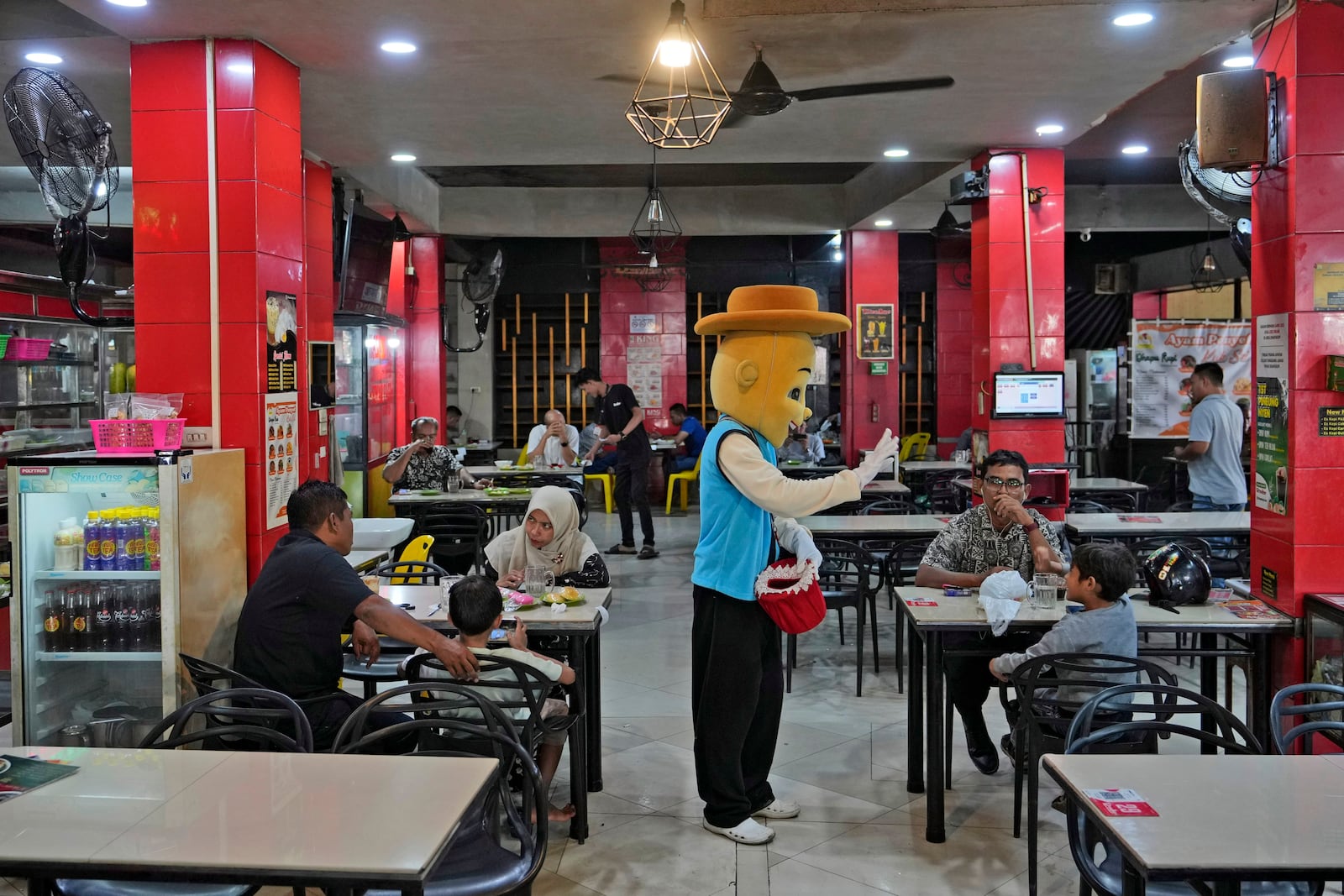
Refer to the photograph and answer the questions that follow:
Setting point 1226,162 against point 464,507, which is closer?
point 1226,162

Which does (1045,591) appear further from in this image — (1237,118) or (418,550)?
(418,550)

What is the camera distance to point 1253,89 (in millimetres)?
4031

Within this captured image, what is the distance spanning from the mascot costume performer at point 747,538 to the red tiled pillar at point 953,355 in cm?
1042

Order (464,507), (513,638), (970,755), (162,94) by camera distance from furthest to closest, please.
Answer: (464,507) → (162,94) → (970,755) → (513,638)

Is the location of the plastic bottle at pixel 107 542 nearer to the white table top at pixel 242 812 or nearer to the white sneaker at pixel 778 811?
the white table top at pixel 242 812

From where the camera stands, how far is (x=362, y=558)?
5.19 metres

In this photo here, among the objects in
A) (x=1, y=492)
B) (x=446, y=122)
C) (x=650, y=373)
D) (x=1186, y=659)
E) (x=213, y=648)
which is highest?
(x=446, y=122)

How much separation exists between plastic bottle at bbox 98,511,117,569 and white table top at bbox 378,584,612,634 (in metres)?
1.03

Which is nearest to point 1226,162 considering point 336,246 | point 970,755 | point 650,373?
point 970,755

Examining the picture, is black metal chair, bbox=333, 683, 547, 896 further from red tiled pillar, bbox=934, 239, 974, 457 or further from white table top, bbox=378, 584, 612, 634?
red tiled pillar, bbox=934, 239, 974, 457

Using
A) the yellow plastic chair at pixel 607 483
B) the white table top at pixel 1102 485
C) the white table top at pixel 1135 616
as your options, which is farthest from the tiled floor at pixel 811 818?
the yellow plastic chair at pixel 607 483

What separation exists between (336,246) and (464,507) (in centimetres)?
251

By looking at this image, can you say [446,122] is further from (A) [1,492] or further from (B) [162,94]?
(A) [1,492]

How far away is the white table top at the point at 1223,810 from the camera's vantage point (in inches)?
75.6
